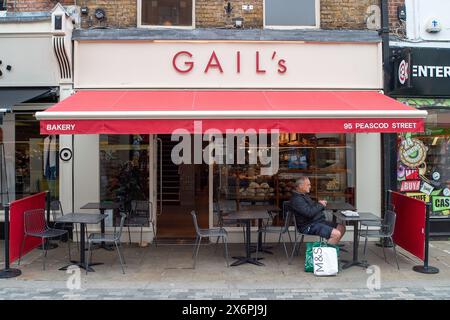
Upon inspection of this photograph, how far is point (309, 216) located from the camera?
732 centimetres

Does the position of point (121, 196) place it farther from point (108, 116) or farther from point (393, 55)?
point (393, 55)

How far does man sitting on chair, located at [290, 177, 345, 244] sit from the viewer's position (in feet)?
23.7

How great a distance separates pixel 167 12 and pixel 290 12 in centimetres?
241

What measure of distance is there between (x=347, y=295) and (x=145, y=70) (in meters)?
5.33

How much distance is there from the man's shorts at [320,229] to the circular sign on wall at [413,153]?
2.83 meters

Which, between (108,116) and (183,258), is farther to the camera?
(183,258)

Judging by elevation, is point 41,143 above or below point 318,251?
above

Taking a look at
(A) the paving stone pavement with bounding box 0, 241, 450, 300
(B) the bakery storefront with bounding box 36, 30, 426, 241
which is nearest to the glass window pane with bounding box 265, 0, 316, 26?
(B) the bakery storefront with bounding box 36, 30, 426, 241

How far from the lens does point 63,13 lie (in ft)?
Answer: 27.7

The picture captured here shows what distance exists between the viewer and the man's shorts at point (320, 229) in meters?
7.19

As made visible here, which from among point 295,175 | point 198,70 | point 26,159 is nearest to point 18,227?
point 26,159

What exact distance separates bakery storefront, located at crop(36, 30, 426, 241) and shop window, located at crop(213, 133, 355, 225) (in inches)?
0.8

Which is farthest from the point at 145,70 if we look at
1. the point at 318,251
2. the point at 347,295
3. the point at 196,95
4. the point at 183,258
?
the point at 347,295

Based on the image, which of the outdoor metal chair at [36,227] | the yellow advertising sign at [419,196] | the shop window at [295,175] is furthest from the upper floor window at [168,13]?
the yellow advertising sign at [419,196]
